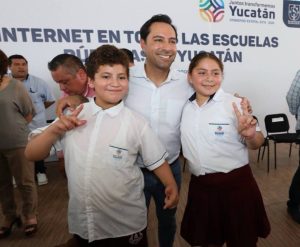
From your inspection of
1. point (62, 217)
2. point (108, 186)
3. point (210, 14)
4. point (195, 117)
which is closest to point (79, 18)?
point (210, 14)

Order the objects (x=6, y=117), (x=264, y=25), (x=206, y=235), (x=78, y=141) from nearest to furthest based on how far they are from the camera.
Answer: (x=78, y=141)
(x=206, y=235)
(x=6, y=117)
(x=264, y=25)

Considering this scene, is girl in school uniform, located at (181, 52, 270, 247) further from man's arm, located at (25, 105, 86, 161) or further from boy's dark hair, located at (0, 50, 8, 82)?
boy's dark hair, located at (0, 50, 8, 82)

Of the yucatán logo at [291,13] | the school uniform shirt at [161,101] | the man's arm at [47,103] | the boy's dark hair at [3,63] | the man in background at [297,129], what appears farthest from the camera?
the yucatán logo at [291,13]

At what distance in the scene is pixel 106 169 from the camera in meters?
1.15

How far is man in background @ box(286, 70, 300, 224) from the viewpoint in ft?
7.87

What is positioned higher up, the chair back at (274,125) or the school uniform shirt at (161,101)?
the school uniform shirt at (161,101)

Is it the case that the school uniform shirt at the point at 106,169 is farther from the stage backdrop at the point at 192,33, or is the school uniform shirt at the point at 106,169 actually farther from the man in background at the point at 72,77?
the stage backdrop at the point at 192,33

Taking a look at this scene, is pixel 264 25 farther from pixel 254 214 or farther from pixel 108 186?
pixel 108 186

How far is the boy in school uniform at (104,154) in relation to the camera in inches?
45.4

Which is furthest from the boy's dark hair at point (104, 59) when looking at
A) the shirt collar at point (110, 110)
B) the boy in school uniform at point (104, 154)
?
the shirt collar at point (110, 110)

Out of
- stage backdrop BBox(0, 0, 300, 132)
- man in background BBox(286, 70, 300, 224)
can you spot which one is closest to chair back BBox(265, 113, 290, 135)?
stage backdrop BBox(0, 0, 300, 132)

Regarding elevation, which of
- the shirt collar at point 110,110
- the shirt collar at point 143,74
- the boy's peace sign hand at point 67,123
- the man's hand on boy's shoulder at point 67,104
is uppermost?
the shirt collar at point 143,74

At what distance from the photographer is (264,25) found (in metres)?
4.77

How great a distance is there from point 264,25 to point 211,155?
420 centimetres
